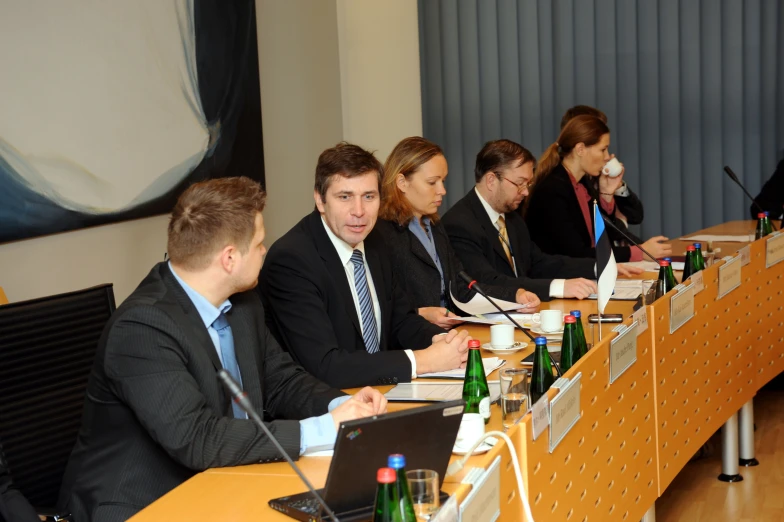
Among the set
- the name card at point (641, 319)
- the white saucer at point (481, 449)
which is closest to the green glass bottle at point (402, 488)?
the white saucer at point (481, 449)

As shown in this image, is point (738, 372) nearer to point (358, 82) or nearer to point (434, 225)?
point (434, 225)

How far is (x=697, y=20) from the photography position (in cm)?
538

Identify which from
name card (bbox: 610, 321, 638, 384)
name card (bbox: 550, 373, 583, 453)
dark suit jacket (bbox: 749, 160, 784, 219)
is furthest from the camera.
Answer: dark suit jacket (bbox: 749, 160, 784, 219)

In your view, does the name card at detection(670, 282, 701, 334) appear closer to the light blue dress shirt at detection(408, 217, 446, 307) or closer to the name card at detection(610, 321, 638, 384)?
the name card at detection(610, 321, 638, 384)

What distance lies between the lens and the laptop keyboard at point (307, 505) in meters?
1.43

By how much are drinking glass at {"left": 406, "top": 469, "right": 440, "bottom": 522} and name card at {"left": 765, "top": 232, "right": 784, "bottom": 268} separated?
8.84 ft

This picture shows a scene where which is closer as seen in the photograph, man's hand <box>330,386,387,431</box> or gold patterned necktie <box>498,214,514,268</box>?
man's hand <box>330,386,387,431</box>

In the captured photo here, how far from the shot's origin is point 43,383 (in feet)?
7.28

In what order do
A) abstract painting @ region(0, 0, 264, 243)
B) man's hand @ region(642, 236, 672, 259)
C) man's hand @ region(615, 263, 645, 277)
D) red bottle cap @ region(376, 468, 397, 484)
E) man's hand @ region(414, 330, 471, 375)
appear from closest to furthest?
red bottle cap @ region(376, 468, 397, 484) → man's hand @ region(414, 330, 471, 375) → abstract painting @ region(0, 0, 264, 243) → man's hand @ region(615, 263, 645, 277) → man's hand @ region(642, 236, 672, 259)

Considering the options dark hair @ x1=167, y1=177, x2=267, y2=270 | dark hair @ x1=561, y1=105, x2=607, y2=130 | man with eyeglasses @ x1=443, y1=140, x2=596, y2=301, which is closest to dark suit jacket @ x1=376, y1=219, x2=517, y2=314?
man with eyeglasses @ x1=443, y1=140, x2=596, y2=301

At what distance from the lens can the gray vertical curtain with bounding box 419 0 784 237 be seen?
17.5 ft

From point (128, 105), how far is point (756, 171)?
11.6ft

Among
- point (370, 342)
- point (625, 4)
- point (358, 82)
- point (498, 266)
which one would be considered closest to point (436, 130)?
point (358, 82)

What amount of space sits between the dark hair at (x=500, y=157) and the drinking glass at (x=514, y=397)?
189 cm
